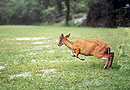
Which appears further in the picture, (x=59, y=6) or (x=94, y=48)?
(x=59, y=6)

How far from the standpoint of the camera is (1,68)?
6812 mm

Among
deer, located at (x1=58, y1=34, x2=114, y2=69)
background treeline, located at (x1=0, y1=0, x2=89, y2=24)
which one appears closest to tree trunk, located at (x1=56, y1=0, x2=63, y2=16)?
background treeline, located at (x1=0, y1=0, x2=89, y2=24)

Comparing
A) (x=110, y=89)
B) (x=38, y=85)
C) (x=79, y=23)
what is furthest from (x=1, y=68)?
(x=79, y=23)

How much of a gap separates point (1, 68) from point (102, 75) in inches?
117

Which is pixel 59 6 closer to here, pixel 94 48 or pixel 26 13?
pixel 26 13

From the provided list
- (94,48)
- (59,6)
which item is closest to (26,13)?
(59,6)

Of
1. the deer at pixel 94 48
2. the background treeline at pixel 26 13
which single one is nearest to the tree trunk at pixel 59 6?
the background treeline at pixel 26 13

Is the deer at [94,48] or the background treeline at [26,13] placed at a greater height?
the background treeline at [26,13]

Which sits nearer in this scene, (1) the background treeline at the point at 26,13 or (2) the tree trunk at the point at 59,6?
(2) the tree trunk at the point at 59,6

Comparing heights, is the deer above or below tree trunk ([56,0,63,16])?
below

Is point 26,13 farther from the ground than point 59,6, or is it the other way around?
point 59,6

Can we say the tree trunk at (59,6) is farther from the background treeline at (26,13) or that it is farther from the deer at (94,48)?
the deer at (94,48)

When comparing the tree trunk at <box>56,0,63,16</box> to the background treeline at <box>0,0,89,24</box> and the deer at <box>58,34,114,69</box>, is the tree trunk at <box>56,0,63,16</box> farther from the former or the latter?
the deer at <box>58,34,114,69</box>

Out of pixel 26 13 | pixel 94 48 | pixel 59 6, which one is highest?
pixel 59 6
